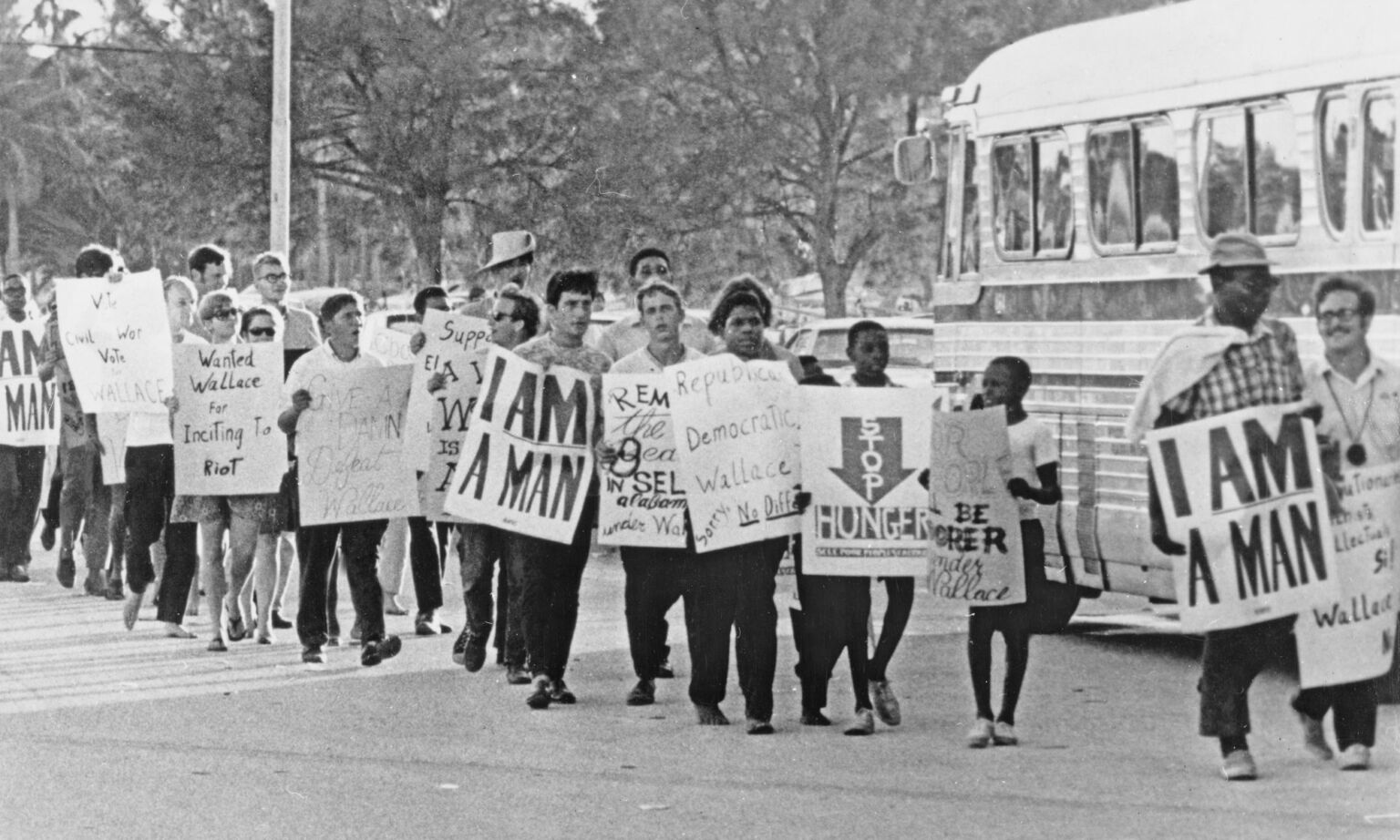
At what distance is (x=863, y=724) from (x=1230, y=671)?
193 centimetres

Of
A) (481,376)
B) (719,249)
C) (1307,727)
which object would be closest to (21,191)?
(719,249)

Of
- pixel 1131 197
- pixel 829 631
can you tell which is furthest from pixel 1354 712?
pixel 1131 197

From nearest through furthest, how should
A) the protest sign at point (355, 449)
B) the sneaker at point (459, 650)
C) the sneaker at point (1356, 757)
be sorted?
the sneaker at point (1356, 757), the protest sign at point (355, 449), the sneaker at point (459, 650)

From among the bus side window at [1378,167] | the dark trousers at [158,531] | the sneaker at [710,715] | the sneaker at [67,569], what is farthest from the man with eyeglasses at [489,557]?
the sneaker at [67,569]

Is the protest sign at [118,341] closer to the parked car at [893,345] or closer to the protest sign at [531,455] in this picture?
the protest sign at [531,455]

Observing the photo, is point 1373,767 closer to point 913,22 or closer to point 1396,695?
point 1396,695

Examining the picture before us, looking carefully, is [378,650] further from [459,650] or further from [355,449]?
[355,449]

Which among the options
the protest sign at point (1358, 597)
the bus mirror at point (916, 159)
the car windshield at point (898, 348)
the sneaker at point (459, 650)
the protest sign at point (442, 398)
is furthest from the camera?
the car windshield at point (898, 348)

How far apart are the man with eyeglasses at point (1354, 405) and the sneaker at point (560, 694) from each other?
3488 mm

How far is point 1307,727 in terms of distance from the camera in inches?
348

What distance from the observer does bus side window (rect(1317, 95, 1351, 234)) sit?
10.9 m

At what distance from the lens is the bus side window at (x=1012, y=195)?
13484 millimetres

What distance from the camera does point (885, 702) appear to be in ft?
33.5

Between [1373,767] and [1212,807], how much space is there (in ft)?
2.85
